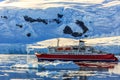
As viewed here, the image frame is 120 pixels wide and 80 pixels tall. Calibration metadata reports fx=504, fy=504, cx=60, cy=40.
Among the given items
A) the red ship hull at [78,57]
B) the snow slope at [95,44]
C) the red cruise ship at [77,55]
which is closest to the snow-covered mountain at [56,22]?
the snow slope at [95,44]

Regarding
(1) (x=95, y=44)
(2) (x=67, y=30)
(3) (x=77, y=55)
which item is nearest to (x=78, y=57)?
(3) (x=77, y=55)

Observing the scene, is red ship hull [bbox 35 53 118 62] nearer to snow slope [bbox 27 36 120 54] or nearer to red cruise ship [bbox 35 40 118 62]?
red cruise ship [bbox 35 40 118 62]

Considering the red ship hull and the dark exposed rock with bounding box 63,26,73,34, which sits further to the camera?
the dark exposed rock with bounding box 63,26,73,34

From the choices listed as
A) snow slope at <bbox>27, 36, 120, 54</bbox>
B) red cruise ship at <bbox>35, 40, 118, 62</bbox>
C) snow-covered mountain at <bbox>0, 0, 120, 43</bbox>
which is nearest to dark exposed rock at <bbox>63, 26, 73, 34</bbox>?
snow-covered mountain at <bbox>0, 0, 120, 43</bbox>

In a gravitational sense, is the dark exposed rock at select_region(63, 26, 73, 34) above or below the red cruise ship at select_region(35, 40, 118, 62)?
above

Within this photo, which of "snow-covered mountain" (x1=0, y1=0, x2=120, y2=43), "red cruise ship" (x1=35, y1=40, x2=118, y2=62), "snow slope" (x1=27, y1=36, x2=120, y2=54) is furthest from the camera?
"snow-covered mountain" (x1=0, y1=0, x2=120, y2=43)

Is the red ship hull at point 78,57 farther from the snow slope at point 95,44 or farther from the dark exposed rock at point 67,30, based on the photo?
the dark exposed rock at point 67,30

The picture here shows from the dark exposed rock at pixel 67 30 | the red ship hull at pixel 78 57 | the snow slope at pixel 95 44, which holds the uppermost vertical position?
the dark exposed rock at pixel 67 30

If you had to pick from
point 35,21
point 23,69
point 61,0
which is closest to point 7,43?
point 35,21

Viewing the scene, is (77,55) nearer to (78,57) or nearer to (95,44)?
(78,57)

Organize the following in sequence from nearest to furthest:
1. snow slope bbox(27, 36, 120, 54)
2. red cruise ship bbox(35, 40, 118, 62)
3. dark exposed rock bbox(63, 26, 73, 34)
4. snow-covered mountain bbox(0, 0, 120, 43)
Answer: red cruise ship bbox(35, 40, 118, 62) → snow slope bbox(27, 36, 120, 54) → snow-covered mountain bbox(0, 0, 120, 43) → dark exposed rock bbox(63, 26, 73, 34)
